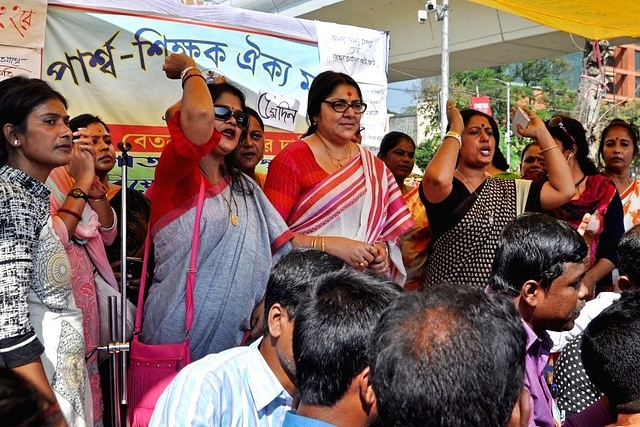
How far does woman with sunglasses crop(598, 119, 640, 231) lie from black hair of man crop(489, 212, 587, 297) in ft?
8.35

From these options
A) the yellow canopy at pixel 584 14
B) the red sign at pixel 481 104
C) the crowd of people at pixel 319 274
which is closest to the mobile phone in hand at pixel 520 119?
the crowd of people at pixel 319 274

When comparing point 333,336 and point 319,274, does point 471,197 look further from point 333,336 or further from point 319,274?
point 333,336

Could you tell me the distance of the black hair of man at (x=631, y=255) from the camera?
2.82 meters

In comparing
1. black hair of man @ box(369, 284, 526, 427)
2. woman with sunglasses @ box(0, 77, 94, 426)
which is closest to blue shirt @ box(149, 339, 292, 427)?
woman with sunglasses @ box(0, 77, 94, 426)

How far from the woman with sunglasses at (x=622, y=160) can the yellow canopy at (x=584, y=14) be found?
734mm

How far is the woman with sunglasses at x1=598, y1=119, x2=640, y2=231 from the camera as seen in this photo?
15.2 feet

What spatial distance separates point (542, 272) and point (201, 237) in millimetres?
1206

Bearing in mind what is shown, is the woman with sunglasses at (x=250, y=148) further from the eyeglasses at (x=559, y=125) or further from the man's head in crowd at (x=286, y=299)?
the eyeglasses at (x=559, y=125)

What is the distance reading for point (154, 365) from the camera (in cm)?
255

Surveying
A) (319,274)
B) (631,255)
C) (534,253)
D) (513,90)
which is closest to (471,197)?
(631,255)

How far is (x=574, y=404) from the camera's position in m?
2.62

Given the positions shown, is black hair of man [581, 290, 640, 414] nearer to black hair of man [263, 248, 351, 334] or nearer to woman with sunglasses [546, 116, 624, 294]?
black hair of man [263, 248, 351, 334]

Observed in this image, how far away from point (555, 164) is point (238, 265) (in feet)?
5.85

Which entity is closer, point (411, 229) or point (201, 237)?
point (201, 237)
